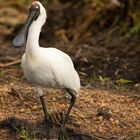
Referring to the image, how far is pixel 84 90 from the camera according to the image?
781 cm

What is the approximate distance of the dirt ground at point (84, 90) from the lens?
6.55 metres

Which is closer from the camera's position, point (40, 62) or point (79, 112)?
point (40, 62)

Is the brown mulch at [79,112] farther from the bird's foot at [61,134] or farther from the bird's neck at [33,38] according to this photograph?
the bird's neck at [33,38]

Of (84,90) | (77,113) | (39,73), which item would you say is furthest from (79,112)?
(39,73)

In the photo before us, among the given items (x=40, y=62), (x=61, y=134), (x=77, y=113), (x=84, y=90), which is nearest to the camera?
(x=40, y=62)

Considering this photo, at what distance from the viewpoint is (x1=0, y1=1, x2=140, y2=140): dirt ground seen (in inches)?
258

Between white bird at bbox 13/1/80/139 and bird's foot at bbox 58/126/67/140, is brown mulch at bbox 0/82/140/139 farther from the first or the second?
white bird at bbox 13/1/80/139

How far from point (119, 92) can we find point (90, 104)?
0.80 metres

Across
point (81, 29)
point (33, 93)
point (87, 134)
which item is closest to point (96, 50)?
point (81, 29)

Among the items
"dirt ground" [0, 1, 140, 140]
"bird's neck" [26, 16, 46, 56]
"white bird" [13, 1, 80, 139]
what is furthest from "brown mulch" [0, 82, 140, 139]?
"bird's neck" [26, 16, 46, 56]

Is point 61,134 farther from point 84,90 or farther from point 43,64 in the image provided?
point 84,90

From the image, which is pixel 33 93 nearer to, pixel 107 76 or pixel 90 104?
pixel 90 104

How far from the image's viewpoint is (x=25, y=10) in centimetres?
1192

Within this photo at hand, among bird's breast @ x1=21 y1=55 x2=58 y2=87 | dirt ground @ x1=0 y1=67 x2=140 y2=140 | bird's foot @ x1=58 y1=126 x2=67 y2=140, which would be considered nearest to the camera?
bird's breast @ x1=21 y1=55 x2=58 y2=87
